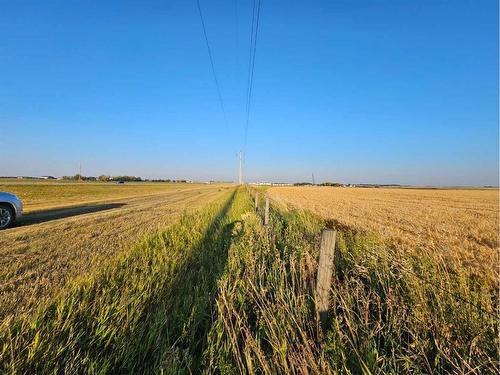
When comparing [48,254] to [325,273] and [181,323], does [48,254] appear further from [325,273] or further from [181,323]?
[325,273]

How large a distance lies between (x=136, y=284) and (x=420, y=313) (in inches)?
150

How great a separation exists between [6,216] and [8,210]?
8.7 inches

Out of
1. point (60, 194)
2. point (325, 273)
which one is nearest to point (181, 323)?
point (325, 273)

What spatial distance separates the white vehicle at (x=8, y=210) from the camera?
10.4 meters

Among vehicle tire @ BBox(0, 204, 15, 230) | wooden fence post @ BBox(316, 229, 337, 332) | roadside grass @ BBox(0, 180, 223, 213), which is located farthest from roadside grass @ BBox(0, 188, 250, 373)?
roadside grass @ BBox(0, 180, 223, 213)

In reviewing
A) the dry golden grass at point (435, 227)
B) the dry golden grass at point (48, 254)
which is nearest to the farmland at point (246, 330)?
the dry golden grass at point (48, 254)

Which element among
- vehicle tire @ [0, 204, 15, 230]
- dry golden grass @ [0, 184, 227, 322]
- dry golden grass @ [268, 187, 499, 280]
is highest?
vehicle tire @ [0, 204, 15, 230]

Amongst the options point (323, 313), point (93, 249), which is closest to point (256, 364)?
point (323, 313)

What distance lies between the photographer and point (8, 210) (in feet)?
34.8

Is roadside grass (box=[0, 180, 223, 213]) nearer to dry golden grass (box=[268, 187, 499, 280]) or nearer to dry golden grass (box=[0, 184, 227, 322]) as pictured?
→ dry golden grass (box=[0, 184, 227, 322])

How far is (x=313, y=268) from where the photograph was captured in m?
4.55

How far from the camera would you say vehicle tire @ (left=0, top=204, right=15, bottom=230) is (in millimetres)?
10414

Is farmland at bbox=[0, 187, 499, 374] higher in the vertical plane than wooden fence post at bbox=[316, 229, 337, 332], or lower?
lower

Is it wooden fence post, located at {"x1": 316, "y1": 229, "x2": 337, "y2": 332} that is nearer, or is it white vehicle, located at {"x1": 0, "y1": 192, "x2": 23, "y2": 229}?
wooden fence post, located at {"x1": 316, "y1": 229, "x2": 337, "y2": 332}
